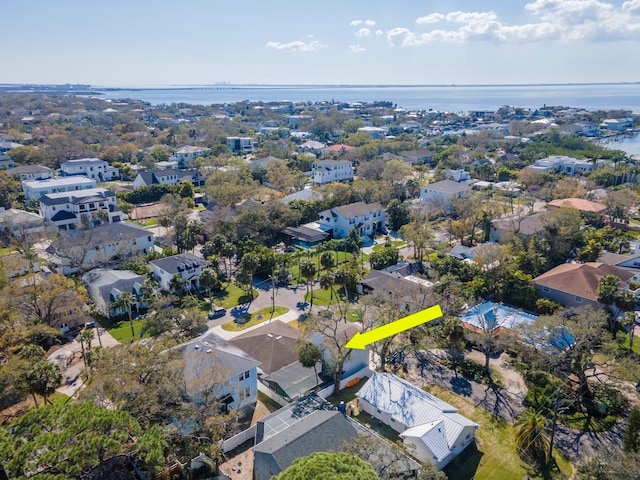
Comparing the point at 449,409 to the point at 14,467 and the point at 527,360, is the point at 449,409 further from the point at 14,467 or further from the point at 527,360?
the point at 14,467

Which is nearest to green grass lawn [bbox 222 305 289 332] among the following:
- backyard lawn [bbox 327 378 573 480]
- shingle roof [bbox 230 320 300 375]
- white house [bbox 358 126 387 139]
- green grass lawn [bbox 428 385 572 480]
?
shingle roof [bbox 230 320 300 375]

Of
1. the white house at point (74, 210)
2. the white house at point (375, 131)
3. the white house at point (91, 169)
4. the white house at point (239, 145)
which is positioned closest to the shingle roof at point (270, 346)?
the white house at point (74, 210)

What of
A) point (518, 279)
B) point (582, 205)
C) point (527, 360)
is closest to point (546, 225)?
point (518, 279)

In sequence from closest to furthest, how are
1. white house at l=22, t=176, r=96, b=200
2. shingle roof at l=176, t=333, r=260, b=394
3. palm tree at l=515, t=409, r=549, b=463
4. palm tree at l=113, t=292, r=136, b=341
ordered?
1. palm tree at l=515, t=409, r=549, b=463
2. shingle roof at l=176, t=333, r=260, b=394
3. palm tree at l=113, t=292, r=136, b=341
4. white house at l=22, t=176, r=96, b=200

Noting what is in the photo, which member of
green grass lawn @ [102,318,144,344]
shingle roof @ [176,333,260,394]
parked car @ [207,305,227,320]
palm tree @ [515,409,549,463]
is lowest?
parked car @ [207,305,227,320]

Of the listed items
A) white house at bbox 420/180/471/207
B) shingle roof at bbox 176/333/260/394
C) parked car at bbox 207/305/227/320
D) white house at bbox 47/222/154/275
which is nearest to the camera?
shingle roof at bbox 176/333/260/394

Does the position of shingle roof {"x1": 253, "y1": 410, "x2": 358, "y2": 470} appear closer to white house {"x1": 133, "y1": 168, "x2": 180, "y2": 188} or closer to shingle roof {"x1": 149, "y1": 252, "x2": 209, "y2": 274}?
shingle roof {"x1": 149, "y1": 252, "x2": 209, "y2": 274}

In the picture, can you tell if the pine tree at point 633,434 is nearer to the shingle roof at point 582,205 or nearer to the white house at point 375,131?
the shingle roof at point 582,205
